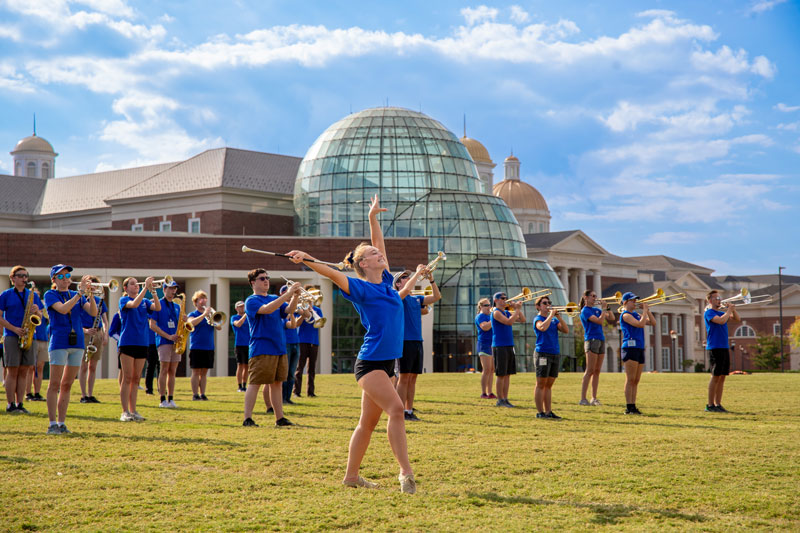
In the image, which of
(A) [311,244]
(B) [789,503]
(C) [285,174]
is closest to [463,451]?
(B) [789,503]

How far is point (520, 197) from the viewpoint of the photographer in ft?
402

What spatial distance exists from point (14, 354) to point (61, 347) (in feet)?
9.16

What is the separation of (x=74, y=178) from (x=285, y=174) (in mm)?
21761

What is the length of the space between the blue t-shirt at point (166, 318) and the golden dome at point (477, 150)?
106044 millimetres

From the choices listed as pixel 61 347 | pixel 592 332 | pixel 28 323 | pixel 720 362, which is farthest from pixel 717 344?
pixel 28 323

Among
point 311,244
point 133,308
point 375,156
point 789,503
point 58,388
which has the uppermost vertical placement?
point 375,156

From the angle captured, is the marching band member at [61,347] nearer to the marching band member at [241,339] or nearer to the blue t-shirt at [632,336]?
the marching band member at [241,339]

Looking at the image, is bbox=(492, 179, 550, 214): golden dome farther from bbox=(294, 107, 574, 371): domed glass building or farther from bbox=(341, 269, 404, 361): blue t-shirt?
bbox=(341, 269, 404, 361): blue t-shirt

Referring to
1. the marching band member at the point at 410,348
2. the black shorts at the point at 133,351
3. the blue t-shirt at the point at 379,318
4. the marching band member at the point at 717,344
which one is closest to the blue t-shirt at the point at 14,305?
the black shorts at the point at 133,351

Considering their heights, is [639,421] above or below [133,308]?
below

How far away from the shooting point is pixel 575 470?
29.4 feet

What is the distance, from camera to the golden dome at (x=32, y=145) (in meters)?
112

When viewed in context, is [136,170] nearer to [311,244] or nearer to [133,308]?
[311,244]

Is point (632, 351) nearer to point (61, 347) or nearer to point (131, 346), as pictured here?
point (131, 346)
